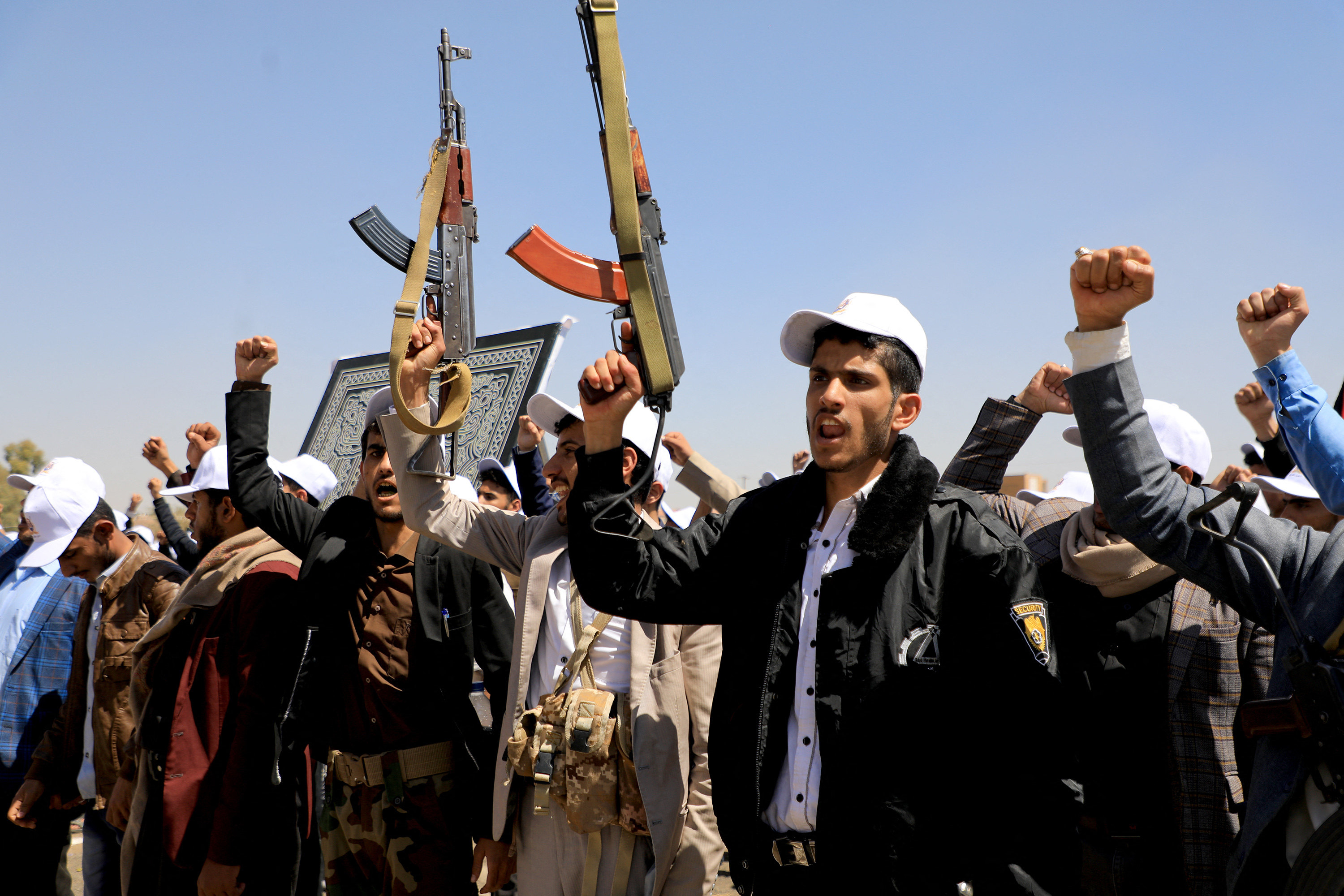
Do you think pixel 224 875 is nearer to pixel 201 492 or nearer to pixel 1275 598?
pixel 201 492

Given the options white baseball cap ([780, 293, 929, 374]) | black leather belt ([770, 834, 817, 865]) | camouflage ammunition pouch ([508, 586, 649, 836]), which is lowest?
black leather belt ([770, 834, 817, 865])

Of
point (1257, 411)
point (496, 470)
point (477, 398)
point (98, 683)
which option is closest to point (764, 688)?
point (98, 683)

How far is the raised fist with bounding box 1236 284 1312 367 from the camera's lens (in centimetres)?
221

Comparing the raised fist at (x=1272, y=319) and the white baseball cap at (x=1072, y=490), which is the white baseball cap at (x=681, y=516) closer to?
the white baseball cap at (x=1072, y=490)

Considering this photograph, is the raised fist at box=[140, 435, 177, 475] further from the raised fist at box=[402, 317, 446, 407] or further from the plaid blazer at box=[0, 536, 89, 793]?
the raised fist at box=[402, 317, 446, 407]

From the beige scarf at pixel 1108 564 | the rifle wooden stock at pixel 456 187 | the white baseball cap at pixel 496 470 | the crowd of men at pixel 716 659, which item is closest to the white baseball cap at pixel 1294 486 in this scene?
the crowd of men at pixel 716 659

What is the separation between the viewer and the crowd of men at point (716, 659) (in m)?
1.98

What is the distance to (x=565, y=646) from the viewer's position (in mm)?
3064

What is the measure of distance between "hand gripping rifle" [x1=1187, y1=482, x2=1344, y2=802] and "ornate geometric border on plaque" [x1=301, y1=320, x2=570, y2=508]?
25.0ft

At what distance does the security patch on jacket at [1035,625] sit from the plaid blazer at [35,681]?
440 cm

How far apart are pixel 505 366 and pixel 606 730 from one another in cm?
797

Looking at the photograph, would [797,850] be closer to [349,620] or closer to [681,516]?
[349,620]

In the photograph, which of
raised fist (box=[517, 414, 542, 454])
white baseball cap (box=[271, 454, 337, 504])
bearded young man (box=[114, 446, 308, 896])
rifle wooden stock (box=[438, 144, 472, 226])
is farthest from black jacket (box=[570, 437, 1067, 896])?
white baseball cap (box=[271, 454, 337, 504])

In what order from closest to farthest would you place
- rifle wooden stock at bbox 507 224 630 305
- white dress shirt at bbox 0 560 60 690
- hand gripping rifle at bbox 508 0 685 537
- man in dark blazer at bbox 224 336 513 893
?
hand gripping rifle at bbox 508 0 685 537 < rifle wooden stock at bbox 507 224 630 305 < man in dark blazer at bbox 224 336 513 893 < white dress shirt at bbox 0 560 60 690
